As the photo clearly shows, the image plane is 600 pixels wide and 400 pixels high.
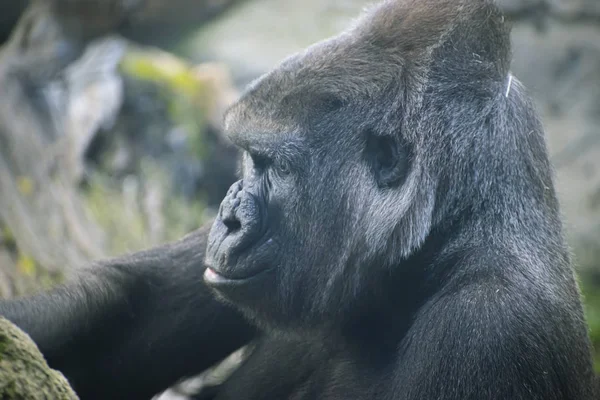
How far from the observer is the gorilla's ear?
3.82 meters

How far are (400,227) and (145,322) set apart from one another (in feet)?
5.72

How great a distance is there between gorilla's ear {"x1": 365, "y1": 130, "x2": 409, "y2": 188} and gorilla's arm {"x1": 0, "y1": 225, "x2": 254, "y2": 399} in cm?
124

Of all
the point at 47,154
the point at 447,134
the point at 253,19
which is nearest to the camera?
the point at 447,134

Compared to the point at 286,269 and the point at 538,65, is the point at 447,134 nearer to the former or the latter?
the point at 286,269

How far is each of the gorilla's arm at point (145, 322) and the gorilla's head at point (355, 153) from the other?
0.66m

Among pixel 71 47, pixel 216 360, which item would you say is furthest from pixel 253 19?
pixel 216 360

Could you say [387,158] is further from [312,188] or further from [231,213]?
[231,213]

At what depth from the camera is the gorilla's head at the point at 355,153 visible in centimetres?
379

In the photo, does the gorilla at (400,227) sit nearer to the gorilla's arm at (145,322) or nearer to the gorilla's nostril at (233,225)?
the gorilla's nostril at (233,225)

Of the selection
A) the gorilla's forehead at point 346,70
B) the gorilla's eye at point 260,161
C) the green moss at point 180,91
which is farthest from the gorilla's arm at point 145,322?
the green moss at point 180,91

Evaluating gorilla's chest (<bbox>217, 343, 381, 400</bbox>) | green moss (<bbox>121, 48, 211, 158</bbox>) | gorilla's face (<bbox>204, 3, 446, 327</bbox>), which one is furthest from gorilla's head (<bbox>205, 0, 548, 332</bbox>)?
green moss (<bbox>121, 48, 211, 158</bbox>)

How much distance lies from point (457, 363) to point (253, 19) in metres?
12.3

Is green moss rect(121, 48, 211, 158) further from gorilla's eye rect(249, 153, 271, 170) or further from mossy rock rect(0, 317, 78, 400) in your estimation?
mossy rock rect(0, 317, 78, 400)

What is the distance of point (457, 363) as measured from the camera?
3471mm
